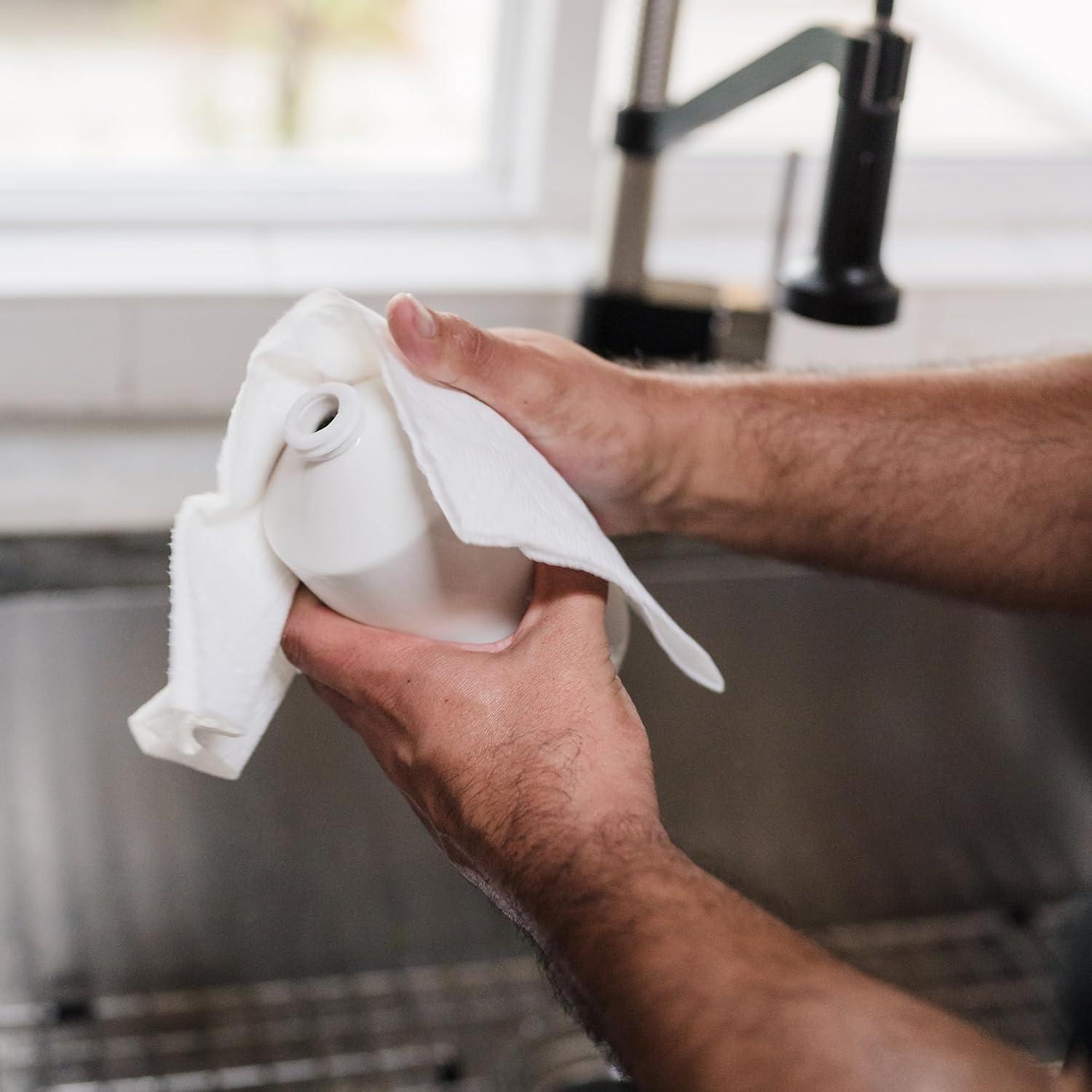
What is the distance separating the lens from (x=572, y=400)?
72cm

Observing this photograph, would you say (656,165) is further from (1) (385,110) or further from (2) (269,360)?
(2) (269,360)

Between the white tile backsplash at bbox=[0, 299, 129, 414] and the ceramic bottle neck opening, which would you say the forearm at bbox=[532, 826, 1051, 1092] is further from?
the white tile backsplash at bbox=[0, 299, 129, 414]

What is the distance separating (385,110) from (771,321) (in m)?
0.42

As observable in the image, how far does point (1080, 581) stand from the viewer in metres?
0.84

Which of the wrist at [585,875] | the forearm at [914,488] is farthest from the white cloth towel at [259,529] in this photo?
the forearm at [914,488]

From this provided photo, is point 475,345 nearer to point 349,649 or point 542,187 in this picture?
point 349,649

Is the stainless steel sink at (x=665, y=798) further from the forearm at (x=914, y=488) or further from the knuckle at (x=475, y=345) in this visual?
the knuckle at (x=475, y=345)

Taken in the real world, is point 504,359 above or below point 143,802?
above

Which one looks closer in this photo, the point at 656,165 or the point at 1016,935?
the point at 656,165

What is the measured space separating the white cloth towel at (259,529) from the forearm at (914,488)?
0.21 meters

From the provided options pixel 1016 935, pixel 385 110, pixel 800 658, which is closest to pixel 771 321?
pixel 800 658

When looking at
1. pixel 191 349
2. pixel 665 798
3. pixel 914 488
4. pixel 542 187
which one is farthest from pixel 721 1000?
pixel 542 187

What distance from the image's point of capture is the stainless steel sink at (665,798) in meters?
0.89

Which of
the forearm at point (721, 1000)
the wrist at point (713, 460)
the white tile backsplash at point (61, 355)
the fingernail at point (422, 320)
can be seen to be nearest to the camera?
the forearm at point (721, 1000)
